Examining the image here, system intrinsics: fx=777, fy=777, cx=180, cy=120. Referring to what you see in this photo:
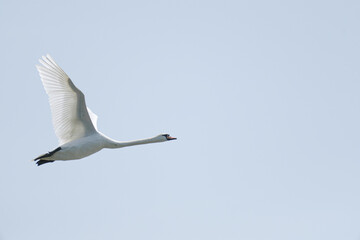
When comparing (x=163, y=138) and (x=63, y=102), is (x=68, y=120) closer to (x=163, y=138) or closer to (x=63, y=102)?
(x=63, y=102)

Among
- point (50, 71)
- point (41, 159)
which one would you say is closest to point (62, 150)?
point (41, 159)

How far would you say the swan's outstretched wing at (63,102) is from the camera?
2372 centimetres

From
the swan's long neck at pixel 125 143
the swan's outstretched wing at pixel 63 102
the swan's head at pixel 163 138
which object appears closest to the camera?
the swan's outstretched wing at pixel 63 102

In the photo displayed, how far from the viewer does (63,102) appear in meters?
24.0

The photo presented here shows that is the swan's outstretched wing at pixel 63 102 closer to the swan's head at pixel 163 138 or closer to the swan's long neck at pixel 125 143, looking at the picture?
the swan's long neck at pixel 125 143

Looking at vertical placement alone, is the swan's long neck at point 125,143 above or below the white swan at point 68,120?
below

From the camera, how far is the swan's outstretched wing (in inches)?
934

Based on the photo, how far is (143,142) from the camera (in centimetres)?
2561

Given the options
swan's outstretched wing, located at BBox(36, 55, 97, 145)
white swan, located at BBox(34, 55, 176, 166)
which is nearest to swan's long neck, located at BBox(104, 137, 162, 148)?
white swan, located at BBox(34, 55, 176, 166)

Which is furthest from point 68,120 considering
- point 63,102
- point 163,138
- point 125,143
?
point 163,138

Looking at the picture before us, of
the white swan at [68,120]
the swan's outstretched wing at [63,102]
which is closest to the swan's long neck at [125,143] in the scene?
the white swan at [68,120]

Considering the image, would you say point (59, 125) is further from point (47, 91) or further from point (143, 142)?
point (143, 142)

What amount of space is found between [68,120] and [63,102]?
0.74 m

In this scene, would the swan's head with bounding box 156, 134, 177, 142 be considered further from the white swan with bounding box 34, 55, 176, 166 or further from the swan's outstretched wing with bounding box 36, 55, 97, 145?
the swan's outstretched wing with bounding box 36, 55, 97, 145
